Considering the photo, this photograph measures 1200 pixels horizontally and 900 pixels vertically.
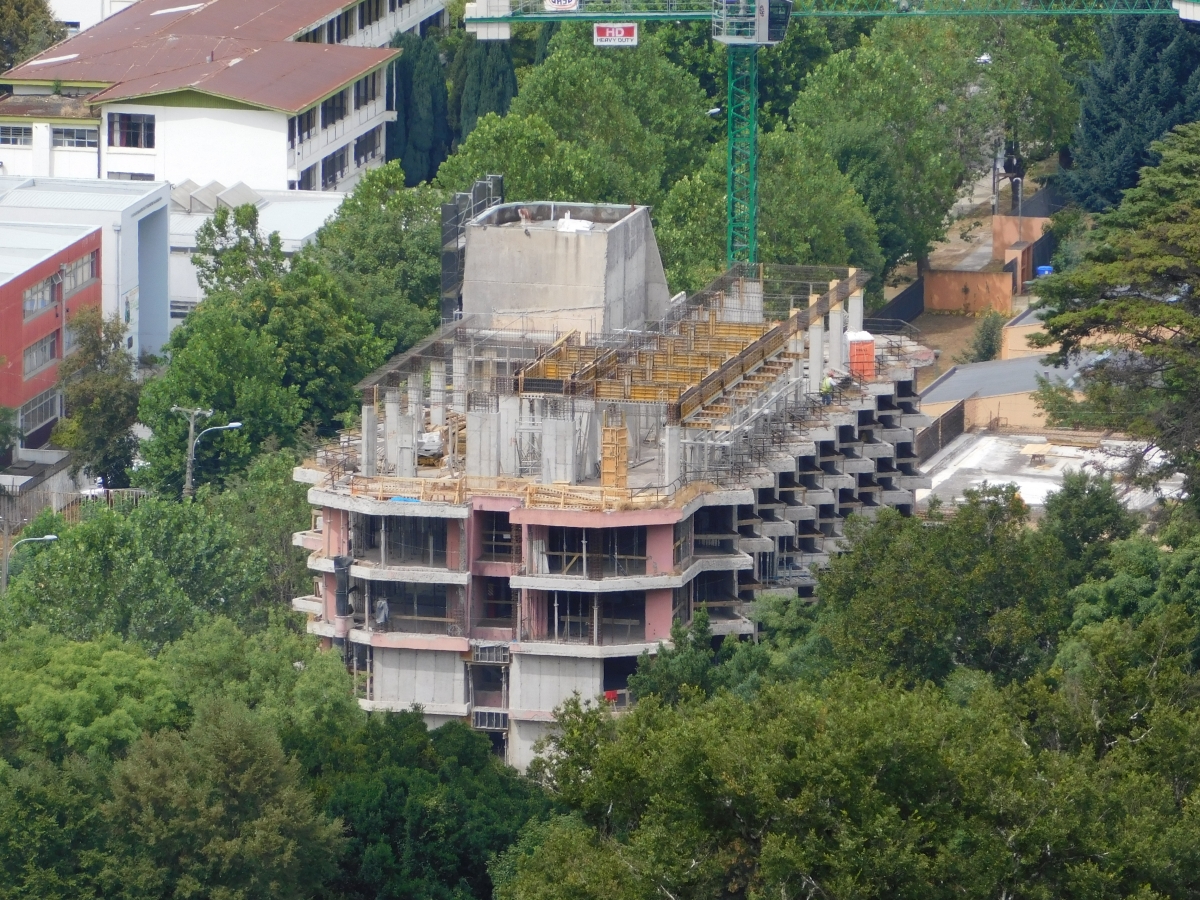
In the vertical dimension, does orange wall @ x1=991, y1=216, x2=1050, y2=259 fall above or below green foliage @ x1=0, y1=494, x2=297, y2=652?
above

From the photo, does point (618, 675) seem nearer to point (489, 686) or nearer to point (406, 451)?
point (489, 686)

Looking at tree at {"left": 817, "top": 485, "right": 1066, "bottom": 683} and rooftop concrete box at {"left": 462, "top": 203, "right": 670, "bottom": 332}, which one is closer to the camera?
tree at {"left": 817, "top": 485, "right": 1066, "bottom": 683}

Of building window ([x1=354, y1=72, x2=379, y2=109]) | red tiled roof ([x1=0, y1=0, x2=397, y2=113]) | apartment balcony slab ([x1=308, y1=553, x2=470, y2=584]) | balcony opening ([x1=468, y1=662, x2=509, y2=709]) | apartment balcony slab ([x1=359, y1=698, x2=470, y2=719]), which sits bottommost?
apartment balcony slab ([x1=359, y1=698, x2=470, y2=719])

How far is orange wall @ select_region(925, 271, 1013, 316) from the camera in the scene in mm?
173625

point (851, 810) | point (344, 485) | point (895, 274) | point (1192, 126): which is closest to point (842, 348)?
point (1192, 126)

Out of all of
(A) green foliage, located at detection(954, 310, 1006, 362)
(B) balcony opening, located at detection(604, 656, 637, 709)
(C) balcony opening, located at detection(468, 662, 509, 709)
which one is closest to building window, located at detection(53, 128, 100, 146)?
(A) green foliage, located at detection(954, 310, 1006, 362)

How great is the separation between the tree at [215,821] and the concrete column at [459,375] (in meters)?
24.1

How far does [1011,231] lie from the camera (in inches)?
7136

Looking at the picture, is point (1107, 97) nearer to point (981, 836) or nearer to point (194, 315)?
point (194, 315)

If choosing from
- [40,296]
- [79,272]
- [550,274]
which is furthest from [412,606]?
[79,272]

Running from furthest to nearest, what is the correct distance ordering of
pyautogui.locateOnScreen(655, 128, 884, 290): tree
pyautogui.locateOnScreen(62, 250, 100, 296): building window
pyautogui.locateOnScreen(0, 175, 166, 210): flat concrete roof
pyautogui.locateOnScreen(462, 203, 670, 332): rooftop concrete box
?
pyautogui.locateOnScreen(655, 128, 884, 290): tree < pyautogui.locateOnScreen(0, 175, 166, 210): flat concrete roof < pyautogui.locateOnScreen(62, 250, 100, 296): building window < pyautogui.locateOnScreen(462, 203, 670, 332): rooftop concrete box

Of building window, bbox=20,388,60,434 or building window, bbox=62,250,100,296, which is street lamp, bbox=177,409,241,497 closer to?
building window, bbox=20,388,60,434

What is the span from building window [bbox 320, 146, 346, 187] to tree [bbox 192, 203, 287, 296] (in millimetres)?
29762

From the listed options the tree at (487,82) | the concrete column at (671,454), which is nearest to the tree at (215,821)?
the concrete column at (671,454)
